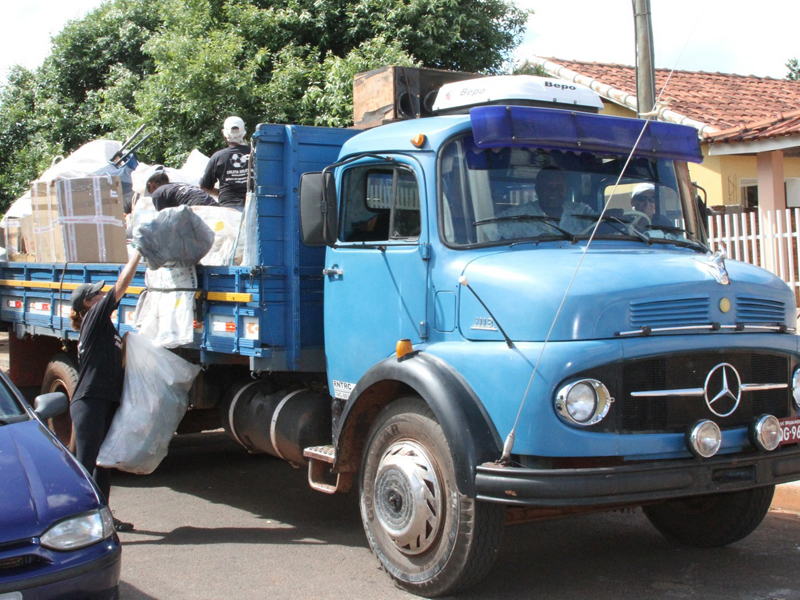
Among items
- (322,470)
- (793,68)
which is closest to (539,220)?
(322,470)

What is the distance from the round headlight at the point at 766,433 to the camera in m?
4.29

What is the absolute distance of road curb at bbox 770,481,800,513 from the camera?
6449 mm

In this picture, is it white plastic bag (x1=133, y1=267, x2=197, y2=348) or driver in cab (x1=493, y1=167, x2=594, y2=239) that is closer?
driver in cab (x1=493, y1=167, x2=594, y2=239)

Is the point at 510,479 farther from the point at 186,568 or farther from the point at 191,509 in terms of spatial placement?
the point at 191,509

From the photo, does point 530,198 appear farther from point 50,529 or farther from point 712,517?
point 50,529

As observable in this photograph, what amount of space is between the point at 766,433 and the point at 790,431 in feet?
0.72

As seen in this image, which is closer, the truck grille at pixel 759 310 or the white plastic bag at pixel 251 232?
the truck grille at pixel 759 310

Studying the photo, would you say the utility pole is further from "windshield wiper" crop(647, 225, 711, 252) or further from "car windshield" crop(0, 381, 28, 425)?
"car windshield" crop(0, 381, 28, 425)

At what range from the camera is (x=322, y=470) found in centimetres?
547

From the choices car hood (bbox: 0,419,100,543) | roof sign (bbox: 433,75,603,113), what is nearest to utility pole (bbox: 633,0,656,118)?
roof sign (bbox: 433,75,603,113)

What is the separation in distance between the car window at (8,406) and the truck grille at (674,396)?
281cm

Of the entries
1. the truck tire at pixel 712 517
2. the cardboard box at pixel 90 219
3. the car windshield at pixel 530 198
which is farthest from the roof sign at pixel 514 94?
the cardboard box at pixel 90 219

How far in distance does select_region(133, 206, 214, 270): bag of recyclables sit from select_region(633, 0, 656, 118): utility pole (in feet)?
14.8

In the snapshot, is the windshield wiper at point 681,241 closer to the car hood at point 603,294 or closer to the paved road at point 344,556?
the car hood at point 603,294
